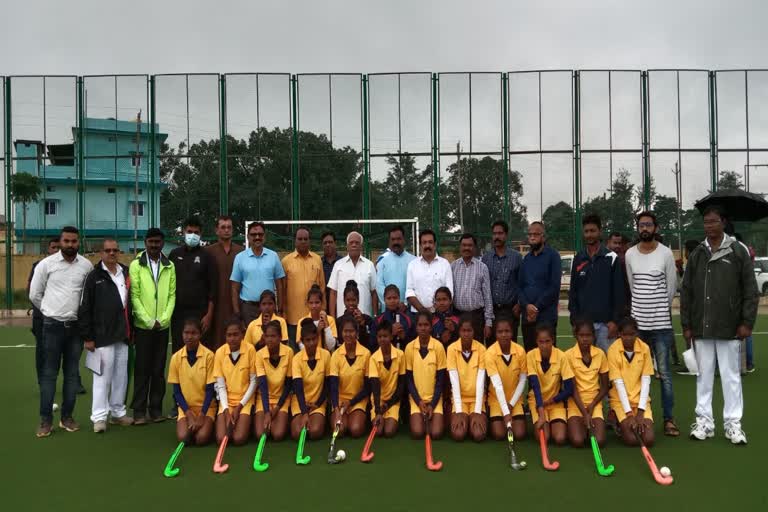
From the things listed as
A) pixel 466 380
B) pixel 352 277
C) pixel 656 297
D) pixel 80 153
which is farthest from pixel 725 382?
pixel 80 153

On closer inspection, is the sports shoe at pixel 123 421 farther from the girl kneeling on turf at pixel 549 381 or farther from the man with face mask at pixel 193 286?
the girl kneeling on turf at pixel 549 381

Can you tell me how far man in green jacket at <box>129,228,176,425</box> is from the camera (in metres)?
6.66

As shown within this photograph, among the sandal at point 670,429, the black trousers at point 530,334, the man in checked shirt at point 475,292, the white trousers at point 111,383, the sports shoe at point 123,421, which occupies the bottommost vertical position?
the sports shoe at point 123,421

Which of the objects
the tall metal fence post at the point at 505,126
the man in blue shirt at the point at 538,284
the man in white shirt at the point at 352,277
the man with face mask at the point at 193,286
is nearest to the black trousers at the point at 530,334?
the man in blue shirt at the point at 538,284

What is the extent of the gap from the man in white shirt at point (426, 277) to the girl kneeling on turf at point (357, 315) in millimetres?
506

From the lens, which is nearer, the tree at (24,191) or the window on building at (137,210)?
the window on building at (137,210)

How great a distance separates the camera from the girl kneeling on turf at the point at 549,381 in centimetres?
566

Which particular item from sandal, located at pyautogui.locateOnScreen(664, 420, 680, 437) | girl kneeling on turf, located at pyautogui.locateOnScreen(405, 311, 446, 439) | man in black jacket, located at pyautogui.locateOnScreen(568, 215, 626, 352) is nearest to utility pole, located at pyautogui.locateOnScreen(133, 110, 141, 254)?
girl kneeling on turf, located at pyautogui.locateOnScreen(405, 311, 446, 439)

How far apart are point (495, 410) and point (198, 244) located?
11.4 ft

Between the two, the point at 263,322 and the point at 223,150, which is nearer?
the point at 263,322

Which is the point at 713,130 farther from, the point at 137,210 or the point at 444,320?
the point at 137,210

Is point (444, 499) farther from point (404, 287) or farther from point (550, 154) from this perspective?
point (550, 154)

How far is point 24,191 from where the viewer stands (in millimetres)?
18656

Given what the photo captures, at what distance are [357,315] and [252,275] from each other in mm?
1223
